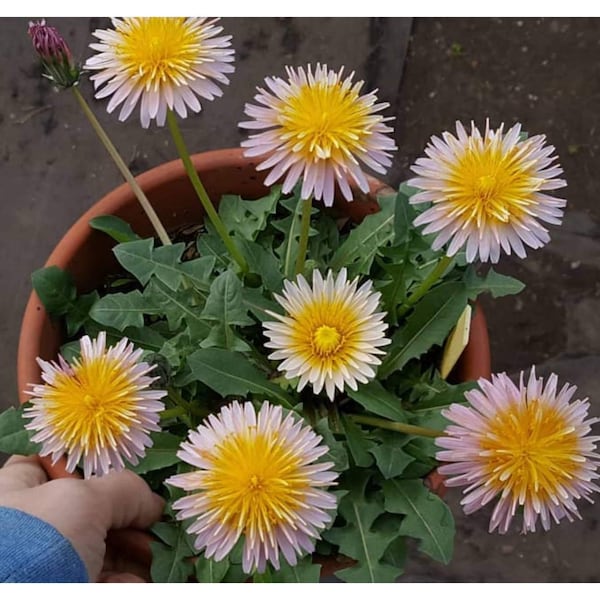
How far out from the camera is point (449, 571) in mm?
1106

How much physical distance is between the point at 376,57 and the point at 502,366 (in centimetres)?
48

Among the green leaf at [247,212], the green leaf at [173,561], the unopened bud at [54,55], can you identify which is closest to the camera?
the unopened bud at [54,55]

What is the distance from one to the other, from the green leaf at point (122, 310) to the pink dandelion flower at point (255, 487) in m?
0.25

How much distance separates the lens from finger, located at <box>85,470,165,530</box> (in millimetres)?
710

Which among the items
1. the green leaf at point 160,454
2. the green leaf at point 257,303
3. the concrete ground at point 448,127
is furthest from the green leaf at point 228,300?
the concrete ground at point 448,127

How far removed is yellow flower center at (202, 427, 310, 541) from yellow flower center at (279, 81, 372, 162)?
0.66 feet

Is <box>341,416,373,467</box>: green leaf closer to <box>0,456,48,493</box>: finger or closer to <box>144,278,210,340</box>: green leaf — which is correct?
<box>144,278,210,340</box>: green leaf

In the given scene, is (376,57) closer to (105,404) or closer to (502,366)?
(502,366)

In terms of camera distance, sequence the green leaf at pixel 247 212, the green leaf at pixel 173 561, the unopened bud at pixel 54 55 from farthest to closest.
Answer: the green leaf at pixel 247 212 < the green leaf at pixel 173 561 < the unopened bud at pixel 54 55

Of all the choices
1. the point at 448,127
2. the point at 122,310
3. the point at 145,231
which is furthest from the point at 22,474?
the point at 448,127

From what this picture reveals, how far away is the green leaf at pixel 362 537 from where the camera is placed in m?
0.71

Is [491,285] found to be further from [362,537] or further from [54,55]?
[54,55]

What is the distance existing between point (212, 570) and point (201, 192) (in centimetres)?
32

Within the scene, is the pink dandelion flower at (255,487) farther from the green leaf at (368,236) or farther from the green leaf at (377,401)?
the green leaf at (368,236)
